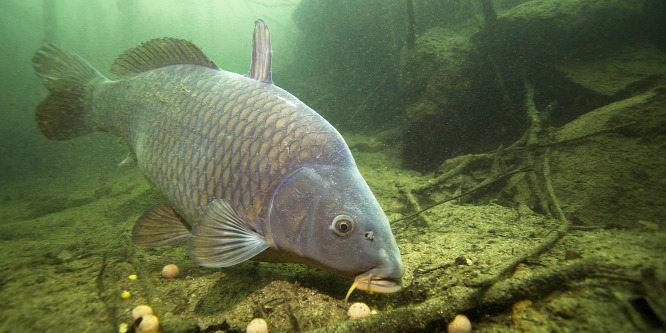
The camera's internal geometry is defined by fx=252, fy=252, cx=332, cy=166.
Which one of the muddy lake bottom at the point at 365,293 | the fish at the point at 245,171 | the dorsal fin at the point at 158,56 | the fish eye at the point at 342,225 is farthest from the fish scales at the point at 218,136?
the muddy lake bottom at the point at 365,293

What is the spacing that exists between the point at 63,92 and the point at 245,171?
3334mm

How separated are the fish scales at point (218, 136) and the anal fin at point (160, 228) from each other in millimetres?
159

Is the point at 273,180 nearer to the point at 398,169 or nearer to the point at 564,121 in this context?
the point at 398,169

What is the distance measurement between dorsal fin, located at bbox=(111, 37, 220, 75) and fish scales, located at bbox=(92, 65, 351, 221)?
116 millimetres

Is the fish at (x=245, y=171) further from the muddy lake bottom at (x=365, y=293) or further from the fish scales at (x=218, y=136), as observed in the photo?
the muddy lake bottom at (x=365, y=293)

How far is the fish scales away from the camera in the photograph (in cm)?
182

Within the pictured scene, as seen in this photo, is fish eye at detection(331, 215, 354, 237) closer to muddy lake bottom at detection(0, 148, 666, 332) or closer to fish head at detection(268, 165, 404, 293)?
fish head at detection(268, 165, 404, 293)

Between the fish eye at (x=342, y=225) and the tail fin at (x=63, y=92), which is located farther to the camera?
the tail fin at (x=63, y=92)

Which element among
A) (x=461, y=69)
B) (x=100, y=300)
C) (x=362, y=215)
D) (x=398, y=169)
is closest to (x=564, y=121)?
(x=461, y=69)

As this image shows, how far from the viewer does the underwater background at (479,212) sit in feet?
4.42

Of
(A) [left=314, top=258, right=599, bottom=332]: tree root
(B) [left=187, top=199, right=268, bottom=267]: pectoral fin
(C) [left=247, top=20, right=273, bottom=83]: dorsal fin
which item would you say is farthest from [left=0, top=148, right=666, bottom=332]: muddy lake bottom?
(C) [left=247, top=20, right=273, bottom=83]: dorsal fin

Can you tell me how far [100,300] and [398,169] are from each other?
579cm

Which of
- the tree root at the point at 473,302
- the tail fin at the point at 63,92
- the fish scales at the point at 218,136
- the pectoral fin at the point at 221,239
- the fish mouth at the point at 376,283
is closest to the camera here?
the tree root at the point at 473,302

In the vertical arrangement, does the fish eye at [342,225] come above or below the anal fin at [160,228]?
below
